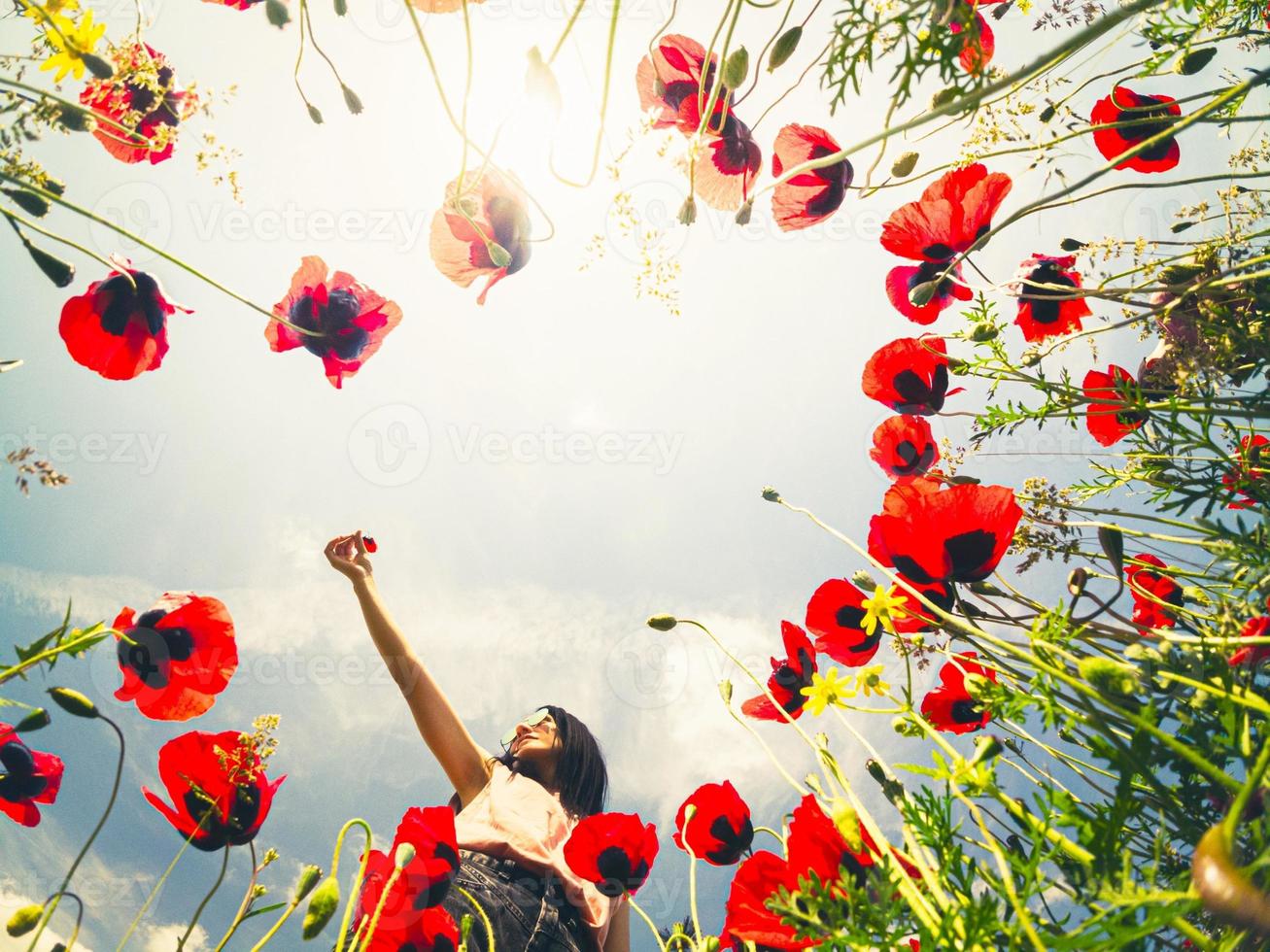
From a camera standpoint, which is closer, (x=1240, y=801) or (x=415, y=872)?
(x=1240, y=801)

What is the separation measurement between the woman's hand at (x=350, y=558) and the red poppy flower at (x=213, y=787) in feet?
2.11

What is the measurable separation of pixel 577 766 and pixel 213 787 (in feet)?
4.53

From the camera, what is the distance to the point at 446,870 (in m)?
1.01

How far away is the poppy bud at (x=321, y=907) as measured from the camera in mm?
728

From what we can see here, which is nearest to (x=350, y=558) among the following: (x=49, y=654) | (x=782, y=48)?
(x=49, y=654)

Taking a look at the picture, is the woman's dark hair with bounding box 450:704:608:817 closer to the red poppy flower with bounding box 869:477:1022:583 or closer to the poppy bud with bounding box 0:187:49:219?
the red poppy flower with bounding box 869:477:1022:583

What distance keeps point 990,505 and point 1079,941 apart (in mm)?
518

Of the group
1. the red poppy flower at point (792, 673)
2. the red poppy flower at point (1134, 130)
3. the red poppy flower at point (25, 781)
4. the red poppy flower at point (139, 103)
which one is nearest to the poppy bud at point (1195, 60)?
the red poppy flower at point (1134, 130)

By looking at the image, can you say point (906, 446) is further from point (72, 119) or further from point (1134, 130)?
point (72, 119)

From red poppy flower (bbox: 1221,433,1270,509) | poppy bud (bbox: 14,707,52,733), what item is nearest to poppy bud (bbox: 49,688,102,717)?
poppy bud (bbox: 14,707,52,733)

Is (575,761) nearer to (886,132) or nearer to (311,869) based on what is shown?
(311,869)

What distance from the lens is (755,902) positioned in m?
0.80

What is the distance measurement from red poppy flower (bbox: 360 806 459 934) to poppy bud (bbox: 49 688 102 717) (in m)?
0.45

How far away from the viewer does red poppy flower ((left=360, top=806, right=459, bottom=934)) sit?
38.7 inches
